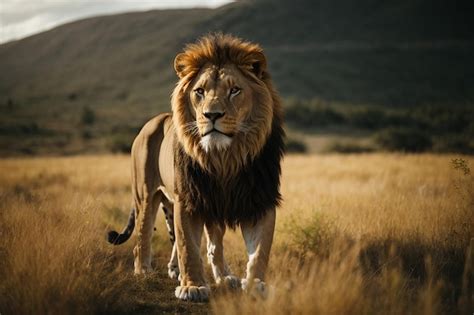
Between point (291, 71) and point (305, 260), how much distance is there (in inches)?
2737

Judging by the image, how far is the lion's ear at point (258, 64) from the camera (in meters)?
4.46

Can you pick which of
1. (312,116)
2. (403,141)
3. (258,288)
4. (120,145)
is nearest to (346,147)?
(403,141)

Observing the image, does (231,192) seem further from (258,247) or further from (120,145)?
(120,145)

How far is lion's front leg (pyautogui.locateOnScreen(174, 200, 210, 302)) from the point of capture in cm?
Result: 411

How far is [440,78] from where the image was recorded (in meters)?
73.2

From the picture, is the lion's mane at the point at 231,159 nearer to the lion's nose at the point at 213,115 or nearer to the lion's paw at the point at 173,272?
the lion's nose at the point at 213,115

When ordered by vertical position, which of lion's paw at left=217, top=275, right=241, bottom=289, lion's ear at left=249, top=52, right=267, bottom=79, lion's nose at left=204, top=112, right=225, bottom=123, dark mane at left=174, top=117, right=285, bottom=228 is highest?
lion's ear at left=249, top=52, right=267, bottom=79

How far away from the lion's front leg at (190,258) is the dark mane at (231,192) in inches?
3.1

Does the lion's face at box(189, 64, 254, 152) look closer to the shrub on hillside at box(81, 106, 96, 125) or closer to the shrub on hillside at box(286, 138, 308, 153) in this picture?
the shrub on hillside at box(286, 138, 308, 153)

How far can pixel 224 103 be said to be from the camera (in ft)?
13.3

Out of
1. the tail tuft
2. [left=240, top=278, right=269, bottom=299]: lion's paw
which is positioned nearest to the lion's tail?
the tail tuft

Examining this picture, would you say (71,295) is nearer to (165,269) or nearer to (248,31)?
(165,269)

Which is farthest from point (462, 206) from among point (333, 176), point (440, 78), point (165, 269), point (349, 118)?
point (440, 78)

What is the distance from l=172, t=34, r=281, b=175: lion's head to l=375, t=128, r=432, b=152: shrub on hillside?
832 inches
